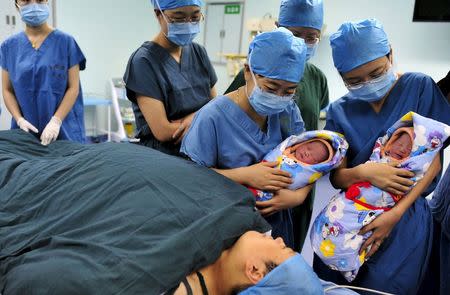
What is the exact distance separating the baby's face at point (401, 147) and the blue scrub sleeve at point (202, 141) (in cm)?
55

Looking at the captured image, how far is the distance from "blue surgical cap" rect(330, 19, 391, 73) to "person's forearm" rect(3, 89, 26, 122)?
1.77 meters

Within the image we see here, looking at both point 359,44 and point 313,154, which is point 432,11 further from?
point 313,154

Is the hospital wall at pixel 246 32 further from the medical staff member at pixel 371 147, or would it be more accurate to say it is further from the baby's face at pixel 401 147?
the baby's face at pixel 401 147

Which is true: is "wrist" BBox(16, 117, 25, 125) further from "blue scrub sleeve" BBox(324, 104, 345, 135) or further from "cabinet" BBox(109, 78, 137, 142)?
"cabinet" BBox(109, 78, 137, 142)

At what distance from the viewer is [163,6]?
1.52 meters

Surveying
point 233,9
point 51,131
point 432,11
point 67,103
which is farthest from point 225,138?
point 233,9

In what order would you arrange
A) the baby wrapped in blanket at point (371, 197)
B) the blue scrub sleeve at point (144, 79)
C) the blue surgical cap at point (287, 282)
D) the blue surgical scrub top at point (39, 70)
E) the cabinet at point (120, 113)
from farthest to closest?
the cabinet at point (120, 113) < the blue surgical scrub top at point (39, 70) < the blue scrub sleeve at point (144, 79) < the baby wrapped in blanket at point (371, 197) < the blue surgical cap at point (287, 282)

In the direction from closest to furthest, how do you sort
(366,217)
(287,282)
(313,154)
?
1. (287,282)
2. (366,217)
3. (313,154)

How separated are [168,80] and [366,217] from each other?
89cm

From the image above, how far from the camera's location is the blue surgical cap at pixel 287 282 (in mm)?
1016

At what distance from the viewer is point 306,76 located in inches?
65.2

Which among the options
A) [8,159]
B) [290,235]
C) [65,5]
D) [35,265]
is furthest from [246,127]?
[65,5]

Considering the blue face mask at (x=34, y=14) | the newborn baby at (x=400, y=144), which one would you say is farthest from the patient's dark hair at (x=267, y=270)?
the blue face mask at (x=34, y=14)

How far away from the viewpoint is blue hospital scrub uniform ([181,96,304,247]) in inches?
49.7
